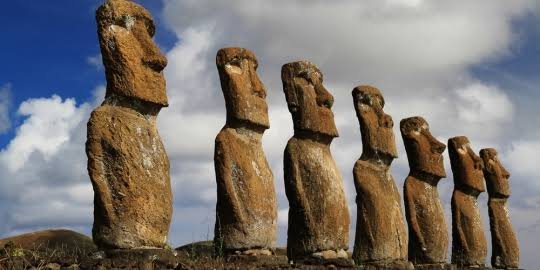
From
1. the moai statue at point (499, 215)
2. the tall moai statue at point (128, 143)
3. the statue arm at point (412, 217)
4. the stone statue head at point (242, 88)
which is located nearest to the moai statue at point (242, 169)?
the stone statue head at point (242, 88)

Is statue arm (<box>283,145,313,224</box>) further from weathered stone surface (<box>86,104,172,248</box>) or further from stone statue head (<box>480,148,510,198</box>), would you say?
stone statue head (<box>480,148,510,198</box>)

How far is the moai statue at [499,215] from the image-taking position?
19406 mm

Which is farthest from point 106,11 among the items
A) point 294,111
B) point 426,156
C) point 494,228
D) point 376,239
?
point 494,228

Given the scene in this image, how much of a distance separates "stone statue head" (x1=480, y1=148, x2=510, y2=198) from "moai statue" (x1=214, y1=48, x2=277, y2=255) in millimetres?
10014

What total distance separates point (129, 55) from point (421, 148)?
7.96m

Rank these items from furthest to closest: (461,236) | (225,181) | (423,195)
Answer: (461,236)
(423,195)
(225,181)

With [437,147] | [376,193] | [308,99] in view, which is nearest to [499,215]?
[437,147]

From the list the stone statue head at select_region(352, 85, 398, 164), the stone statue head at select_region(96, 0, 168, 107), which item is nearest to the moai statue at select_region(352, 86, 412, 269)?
the stone statue head at select_region(352, 85, 398, 164)

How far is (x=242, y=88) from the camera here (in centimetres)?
1177

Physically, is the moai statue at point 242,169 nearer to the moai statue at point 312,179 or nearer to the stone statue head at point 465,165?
the moai statue at point 312,179

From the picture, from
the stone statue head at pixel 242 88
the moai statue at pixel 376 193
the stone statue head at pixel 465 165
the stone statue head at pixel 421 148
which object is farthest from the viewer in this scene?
the stone statue head at pixel 465 165

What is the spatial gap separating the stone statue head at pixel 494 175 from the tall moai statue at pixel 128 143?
12275 millimetres

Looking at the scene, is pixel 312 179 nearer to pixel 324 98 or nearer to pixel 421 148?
pixel 324 98

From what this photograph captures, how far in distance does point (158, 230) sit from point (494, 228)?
1250 cm
